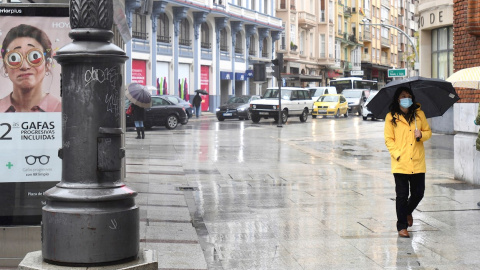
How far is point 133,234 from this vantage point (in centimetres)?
461

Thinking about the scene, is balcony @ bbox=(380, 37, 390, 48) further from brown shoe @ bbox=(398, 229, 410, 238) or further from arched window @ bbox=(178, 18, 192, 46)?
brown shoe @ bbox=(398, 229, 410, 238)

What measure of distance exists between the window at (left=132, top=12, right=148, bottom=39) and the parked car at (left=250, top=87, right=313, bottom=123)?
9.14 meters

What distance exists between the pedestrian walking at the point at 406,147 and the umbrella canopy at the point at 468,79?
2319 mm

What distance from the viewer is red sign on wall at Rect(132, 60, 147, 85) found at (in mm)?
43375

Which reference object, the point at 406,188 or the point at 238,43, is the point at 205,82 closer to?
the point at 238,43

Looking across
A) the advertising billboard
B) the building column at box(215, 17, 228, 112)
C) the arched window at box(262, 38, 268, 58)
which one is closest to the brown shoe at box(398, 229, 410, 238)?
the advertising billboard

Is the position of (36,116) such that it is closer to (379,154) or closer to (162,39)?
(379,154)

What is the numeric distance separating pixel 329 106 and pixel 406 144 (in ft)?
124

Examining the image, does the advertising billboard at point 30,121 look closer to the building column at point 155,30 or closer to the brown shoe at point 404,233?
the brown shoe at point 404,233

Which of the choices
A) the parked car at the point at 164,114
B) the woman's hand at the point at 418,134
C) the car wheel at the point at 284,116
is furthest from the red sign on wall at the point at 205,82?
the woman's hand at the point at 418,134

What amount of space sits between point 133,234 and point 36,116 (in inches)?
93.9

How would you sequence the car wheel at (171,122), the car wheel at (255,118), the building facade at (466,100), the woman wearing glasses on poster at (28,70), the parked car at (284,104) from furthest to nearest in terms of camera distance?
the car wheel at (255,118) < the parked car at (284,104) < the car wheel at (171,122) < the building facade at (466,100) < the woman wearing glasses on poster at (28,70)

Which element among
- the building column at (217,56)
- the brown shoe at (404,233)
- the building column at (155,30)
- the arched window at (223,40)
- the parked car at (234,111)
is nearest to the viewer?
the brown shoe at (404,233)

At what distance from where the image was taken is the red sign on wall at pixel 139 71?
4338 cm
